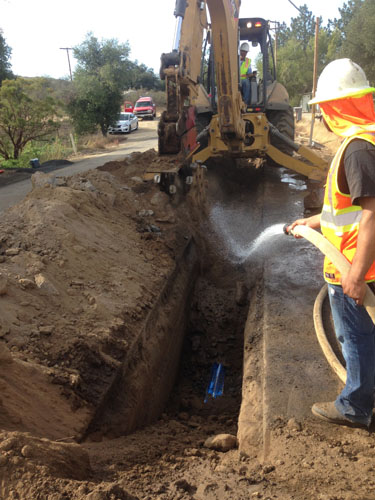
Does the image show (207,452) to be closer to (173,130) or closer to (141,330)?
(141,330)

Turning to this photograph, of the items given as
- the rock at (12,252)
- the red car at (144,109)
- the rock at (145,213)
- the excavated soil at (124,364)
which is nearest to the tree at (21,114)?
the excavated soil at (124,364)

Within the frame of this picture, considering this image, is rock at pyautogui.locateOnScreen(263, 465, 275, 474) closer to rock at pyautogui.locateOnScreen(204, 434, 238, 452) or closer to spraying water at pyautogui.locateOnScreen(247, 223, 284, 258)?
rock at pyautogui.locateOnScreen(204, 434, 238, 452)

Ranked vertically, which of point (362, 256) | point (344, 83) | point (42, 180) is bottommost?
point (42, 180)

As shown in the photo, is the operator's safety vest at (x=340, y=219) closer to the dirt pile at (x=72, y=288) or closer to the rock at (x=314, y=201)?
the dirt pile at (x=72, y=288)

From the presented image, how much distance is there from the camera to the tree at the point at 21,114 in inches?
649

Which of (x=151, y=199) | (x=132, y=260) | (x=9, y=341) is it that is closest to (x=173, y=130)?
(x=151, y=199)

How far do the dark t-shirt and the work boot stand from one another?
57.6 inches

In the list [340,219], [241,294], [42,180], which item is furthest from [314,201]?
[340,219]

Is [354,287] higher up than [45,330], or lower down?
higher up

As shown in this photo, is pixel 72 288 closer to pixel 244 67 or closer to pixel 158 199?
pixel 158 199

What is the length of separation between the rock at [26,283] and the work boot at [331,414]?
2.68 meters

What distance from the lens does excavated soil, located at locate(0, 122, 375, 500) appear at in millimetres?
2344

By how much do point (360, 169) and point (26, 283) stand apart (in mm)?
3083

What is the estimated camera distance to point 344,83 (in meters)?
2.45
